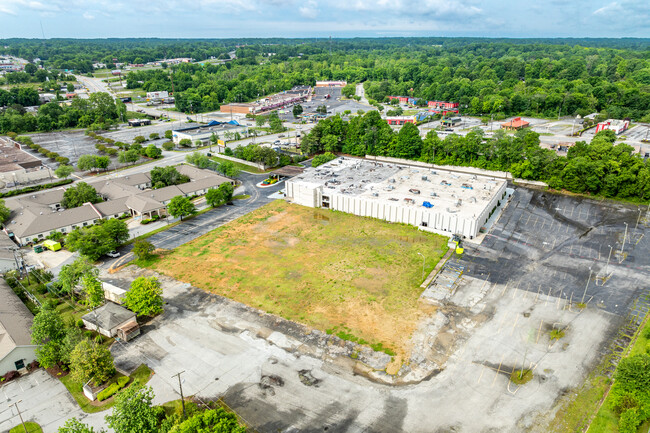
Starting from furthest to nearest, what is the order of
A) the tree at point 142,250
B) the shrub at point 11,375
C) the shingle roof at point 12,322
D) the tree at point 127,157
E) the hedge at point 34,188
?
the tree at point 127,157 < the hedge at point 34,188 < the tree at point 142,250 < the shingle roof at point 12,322 < the shrub at point 11,375

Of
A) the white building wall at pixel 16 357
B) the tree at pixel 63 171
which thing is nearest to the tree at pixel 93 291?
the white building wall at pixel 16 357

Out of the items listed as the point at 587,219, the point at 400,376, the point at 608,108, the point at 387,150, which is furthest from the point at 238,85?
the point at 400,376

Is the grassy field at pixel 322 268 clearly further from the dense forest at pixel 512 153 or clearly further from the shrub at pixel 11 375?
the dense forest at pixel 512 153

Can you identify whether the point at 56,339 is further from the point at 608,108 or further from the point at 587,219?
the point at 608,108

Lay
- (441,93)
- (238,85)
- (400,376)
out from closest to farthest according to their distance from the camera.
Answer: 1. (400,376)
2. (441,93)
3. (238,85)

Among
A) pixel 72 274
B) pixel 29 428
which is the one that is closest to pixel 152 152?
pixel 72 274

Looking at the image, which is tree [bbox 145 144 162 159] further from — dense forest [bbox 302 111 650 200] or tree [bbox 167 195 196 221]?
tree [bbox 167 195 196 221]

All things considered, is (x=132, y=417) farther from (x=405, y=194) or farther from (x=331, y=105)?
(x=331, y=105)
